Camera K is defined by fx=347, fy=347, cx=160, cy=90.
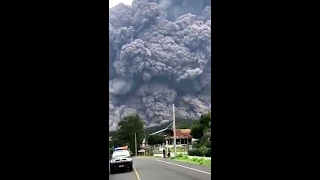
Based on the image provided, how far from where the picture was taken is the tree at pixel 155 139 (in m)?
3.53

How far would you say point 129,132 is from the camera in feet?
10.9

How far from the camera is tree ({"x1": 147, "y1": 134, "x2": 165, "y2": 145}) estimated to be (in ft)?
11.6

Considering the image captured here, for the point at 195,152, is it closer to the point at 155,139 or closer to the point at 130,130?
the point at 155,139

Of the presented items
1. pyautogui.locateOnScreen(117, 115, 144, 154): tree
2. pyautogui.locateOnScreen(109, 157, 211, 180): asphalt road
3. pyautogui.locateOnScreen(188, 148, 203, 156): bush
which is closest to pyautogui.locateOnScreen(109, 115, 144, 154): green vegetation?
pyautogui.locateOnScreen(117, 115, 144, 154): tree

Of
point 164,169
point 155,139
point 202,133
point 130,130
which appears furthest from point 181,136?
point 164,169

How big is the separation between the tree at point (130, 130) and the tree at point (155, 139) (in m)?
0.13

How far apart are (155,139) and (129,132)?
0.39 m

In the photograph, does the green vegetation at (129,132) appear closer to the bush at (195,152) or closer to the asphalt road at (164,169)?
the bush at (195,152)
